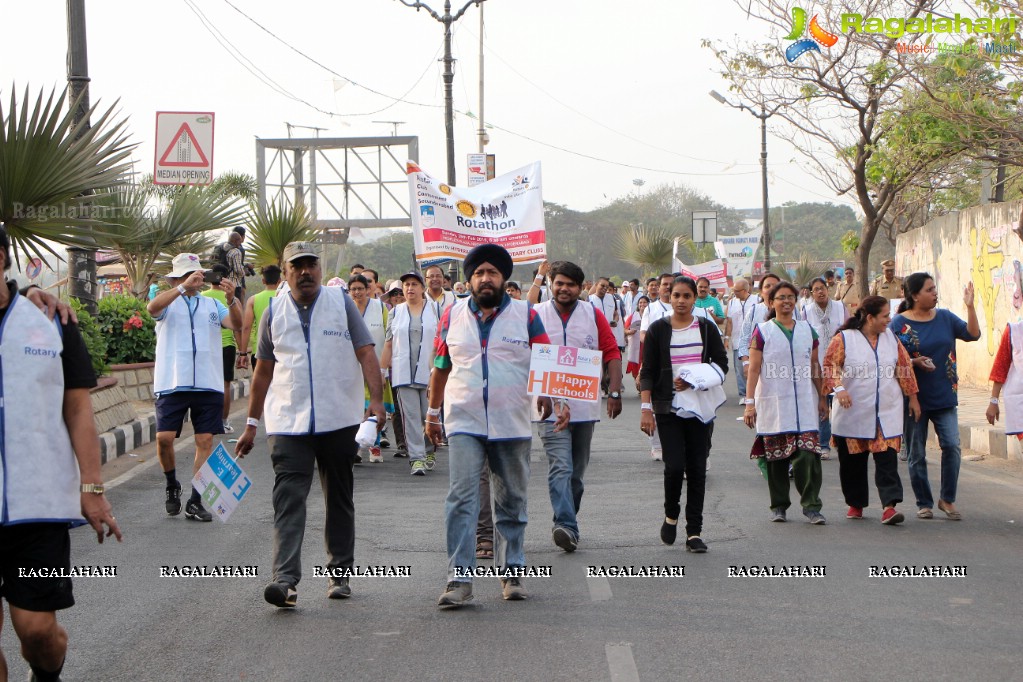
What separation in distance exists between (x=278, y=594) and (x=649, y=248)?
36894 millimetres

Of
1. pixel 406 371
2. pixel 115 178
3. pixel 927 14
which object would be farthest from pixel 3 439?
pixel 927 14

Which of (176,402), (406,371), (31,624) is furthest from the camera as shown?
(406,371)

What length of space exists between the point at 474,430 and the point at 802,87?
651 inches

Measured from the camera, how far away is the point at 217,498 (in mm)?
7098

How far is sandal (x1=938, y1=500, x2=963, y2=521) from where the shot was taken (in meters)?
9.42

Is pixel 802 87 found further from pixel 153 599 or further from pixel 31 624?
pixel 31 624

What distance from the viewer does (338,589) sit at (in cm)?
691

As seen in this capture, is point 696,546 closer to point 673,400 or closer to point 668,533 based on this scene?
point 668,533

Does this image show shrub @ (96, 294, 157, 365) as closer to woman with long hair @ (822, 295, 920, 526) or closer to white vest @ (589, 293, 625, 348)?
white vest @ (589, 293, 625, 348)

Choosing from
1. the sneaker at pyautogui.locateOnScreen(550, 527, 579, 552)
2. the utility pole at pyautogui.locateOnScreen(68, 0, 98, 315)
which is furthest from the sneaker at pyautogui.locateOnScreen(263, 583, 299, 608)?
the utility pole at pyautogui.locateOnScreen(68, 0, 98, 315)

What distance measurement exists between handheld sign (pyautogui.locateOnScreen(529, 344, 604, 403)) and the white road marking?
1642mm

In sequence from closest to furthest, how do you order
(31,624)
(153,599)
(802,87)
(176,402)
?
(31,624)
(153,599)
(176,402)
(802,87)

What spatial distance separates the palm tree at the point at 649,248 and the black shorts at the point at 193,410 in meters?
33.4

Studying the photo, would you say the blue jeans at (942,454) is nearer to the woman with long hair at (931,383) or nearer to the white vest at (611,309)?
the woman with long hair at (931,383)
